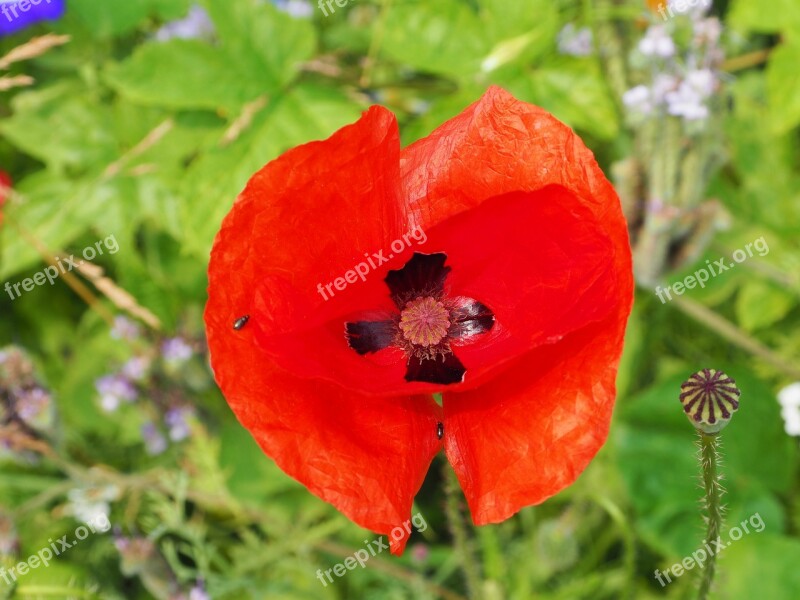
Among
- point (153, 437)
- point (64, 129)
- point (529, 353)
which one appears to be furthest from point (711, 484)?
point (64, 129)

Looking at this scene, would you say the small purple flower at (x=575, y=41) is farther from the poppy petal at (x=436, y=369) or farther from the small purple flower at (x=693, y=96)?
the poppy petal at (x=436, y=369)

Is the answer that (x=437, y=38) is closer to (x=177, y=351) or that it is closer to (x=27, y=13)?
(x=177, y=351)

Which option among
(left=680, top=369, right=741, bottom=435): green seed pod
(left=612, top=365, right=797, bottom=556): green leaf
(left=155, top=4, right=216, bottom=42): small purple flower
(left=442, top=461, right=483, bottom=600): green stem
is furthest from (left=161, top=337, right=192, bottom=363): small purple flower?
(left=680, top=369, right=741, bottom=435): green seed pod

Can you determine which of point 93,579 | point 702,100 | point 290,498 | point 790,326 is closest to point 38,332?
point 93,579

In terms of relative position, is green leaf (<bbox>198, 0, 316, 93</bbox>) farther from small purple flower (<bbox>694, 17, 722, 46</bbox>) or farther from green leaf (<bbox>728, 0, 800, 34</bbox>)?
green leaf (<bbox>728, 0, 800, 34</bbox>)

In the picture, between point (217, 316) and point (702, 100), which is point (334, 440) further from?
point (702, 100)

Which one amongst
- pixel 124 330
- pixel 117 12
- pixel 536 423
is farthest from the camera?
pixel 117 12
